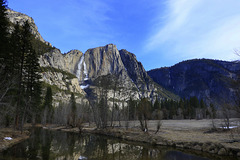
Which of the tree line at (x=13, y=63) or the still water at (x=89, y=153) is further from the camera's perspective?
the tree line at (x=13, y=63)

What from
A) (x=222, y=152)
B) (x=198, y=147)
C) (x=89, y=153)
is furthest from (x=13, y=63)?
(x=222, y=152)

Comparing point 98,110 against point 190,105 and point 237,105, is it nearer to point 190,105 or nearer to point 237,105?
point 237,105

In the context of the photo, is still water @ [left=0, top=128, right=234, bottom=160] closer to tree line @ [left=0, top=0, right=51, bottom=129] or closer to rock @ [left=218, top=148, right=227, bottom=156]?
rock @ [left=218, top=148, right=227, bottom=156]

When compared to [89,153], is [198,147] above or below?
above

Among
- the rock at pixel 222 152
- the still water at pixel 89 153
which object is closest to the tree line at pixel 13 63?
the still water at pixel 89 153

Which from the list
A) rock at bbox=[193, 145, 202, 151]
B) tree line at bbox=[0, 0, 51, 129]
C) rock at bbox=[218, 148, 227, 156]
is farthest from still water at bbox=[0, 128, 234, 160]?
tree line at bbox=[0, 0, 51, 129]

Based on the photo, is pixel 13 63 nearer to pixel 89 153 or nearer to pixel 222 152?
pixel 89 153

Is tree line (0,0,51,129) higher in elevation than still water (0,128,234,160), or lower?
higher

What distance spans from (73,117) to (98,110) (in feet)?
37.5

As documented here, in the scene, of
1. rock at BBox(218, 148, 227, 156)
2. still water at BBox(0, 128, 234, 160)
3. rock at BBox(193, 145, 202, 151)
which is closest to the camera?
still water at BBox(0, 128, 234, 160)

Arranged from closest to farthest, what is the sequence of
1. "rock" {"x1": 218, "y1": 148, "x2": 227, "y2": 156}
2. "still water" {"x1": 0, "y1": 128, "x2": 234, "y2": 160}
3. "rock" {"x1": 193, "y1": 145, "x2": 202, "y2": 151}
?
1. "still water" {"x1": 0, "y1": 128, "x2": 234, "y2": 160}
2. "rock" {"x1": 218, "y1": 148, "x2": 227, "y2": 156}
3. "rock" {"x1": 193, "y1": 145, "x2": 202, "y2": 151}

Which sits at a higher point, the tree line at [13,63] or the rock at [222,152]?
the tree line at [13,63]

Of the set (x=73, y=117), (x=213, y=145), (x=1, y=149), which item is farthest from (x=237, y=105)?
Result: (x=73, y=117)

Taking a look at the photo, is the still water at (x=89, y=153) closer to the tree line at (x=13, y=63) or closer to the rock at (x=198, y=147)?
the rock at (x=198, y=147)
